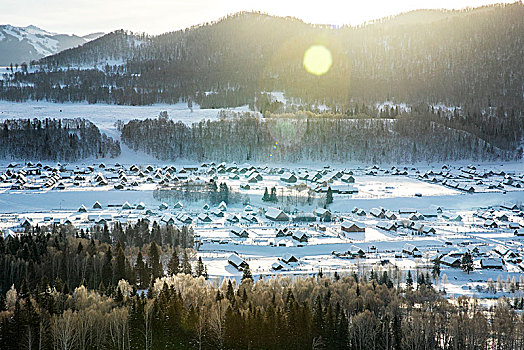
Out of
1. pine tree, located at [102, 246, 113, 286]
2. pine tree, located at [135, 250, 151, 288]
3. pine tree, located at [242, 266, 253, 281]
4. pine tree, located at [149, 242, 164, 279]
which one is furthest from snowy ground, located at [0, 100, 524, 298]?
pine tree, located at [102, 246, 113, 286]

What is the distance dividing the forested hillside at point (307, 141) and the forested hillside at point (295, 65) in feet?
95.2

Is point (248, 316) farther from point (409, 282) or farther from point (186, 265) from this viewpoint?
point (409, 282)

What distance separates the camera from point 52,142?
88.5 metres

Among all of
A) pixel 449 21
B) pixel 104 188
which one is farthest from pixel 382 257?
pixel 449 21

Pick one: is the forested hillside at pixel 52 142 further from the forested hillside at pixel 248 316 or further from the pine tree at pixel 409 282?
the pine tree at pixel 409 282

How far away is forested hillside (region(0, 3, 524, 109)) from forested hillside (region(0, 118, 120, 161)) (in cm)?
3486

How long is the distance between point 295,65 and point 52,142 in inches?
2872

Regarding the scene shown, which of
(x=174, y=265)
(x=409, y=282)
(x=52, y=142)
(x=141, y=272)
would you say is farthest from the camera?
(x=52, y=142)

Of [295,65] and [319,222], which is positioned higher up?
[295,65]

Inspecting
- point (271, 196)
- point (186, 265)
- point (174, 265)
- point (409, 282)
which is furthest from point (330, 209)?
point (174, 265)

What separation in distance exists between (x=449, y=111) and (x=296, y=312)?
10432 cm

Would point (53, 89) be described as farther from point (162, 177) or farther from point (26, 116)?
point (162, 177)

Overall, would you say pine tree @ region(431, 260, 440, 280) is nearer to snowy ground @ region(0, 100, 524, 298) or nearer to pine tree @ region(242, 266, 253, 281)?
snowy ground @ region(0, 100, 524, 298)

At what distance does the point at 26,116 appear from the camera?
105m
